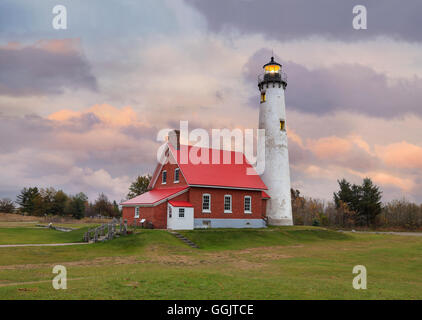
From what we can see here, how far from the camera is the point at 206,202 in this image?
3506 centimetres

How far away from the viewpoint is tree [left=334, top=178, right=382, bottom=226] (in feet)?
201

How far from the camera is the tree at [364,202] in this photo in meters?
61.4

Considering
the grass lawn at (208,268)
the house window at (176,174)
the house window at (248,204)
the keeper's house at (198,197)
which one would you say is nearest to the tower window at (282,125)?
the keeper's house at (198,197)

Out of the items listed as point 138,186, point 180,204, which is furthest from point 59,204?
point 180,204

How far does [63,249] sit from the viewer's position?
943 inches

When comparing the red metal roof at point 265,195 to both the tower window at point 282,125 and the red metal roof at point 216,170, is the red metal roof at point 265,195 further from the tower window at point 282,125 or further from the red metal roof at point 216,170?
the tower window at point 282,125

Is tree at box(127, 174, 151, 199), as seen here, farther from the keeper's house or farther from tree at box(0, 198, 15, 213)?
tree at box(0, 198, 15, 213)

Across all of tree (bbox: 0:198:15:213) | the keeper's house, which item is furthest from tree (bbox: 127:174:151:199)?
tree (bbox: 0:198:15:213)

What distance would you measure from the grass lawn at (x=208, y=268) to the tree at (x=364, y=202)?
90.6 ft

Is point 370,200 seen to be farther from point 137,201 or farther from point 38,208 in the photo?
point 38,208

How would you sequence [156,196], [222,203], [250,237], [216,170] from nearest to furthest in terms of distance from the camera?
1. [250,237]
2. [156,196]
3. [222,203]
4. [216,170]

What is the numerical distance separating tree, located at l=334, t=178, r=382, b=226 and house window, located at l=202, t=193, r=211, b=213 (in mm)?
36942

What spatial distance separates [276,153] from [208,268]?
2539cm

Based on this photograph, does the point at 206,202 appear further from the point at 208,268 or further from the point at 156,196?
the point at 208,268
